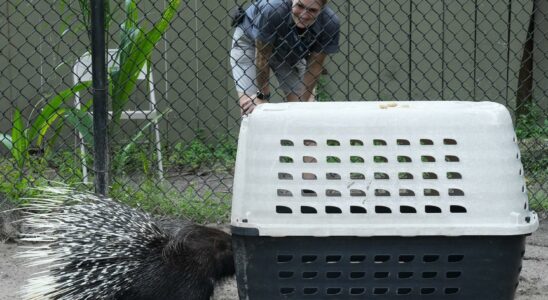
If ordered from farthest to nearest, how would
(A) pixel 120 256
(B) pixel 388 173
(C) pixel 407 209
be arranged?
(A) pixel 120 256, (C) pixel 407 209, (B) pixel 388 173

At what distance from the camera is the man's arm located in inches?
175

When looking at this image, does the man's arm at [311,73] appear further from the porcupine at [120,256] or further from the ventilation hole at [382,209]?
the ventilation hole at [382,209]

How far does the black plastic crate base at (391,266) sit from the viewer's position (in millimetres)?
2721

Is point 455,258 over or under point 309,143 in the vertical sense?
under

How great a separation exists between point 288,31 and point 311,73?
0.25m

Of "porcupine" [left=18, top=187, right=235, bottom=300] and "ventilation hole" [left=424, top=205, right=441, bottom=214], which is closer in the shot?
"ventilation hole" [left=424, top=205, right=441, bottom=214]

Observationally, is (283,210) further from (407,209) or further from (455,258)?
(455,258)

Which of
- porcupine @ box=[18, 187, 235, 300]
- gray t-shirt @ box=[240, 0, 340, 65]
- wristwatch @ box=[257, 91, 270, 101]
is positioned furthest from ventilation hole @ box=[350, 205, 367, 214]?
wristwatch @ box=[257, 91, 270, 101]

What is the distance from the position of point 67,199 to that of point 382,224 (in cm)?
138

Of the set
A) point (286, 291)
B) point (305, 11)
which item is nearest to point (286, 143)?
point (286, 291)

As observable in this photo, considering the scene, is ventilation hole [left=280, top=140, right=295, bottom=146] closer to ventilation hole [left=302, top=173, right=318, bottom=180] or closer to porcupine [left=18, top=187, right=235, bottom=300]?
ventilation hole [left=302, top=173, right=318, bottom=180]

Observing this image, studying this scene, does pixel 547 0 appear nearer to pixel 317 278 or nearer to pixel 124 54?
pixel 124 54

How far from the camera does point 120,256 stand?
3158mm

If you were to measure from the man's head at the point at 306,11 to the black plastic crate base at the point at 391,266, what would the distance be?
5.69ft
